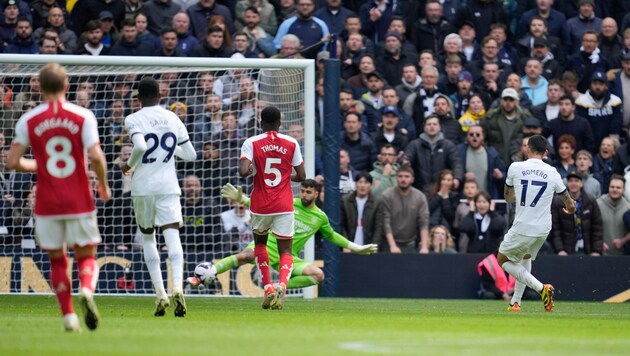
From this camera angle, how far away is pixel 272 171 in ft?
46.7

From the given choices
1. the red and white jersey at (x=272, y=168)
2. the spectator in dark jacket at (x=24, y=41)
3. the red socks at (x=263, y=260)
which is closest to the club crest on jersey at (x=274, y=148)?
the red and white jersey at (x=272, y=168)

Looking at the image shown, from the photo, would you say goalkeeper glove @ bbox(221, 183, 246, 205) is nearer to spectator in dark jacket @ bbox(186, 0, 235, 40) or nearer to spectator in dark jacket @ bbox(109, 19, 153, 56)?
spectator in dark jacket @ bbox(109, 19, 153, 56)

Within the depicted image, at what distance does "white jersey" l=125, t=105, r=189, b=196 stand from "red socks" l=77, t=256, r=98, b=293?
7.87 ft

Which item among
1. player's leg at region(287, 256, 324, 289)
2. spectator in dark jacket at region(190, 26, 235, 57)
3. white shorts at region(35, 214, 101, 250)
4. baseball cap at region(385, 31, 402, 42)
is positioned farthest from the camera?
baseball cap at region(385, 31, 402, 42)

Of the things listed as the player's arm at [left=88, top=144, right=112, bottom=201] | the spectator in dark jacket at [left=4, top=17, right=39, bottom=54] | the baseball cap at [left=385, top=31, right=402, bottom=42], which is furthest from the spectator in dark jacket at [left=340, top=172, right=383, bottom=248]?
the player's arm at [left=88, top=144, right=112, bottom=201]

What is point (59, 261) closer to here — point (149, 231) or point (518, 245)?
point (149, 231)

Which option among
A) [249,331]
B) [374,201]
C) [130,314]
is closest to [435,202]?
[374,201]

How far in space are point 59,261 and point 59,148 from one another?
925 mm

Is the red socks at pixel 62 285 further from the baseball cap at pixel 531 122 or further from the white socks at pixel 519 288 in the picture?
the baseball cap at pixel 531 122

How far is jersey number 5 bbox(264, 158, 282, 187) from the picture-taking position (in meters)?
14.2

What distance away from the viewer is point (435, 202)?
66.0ft

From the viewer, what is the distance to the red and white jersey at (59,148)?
32.6 feet

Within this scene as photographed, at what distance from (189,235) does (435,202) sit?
13.3 feet

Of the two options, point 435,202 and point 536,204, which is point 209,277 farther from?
point 435,202
